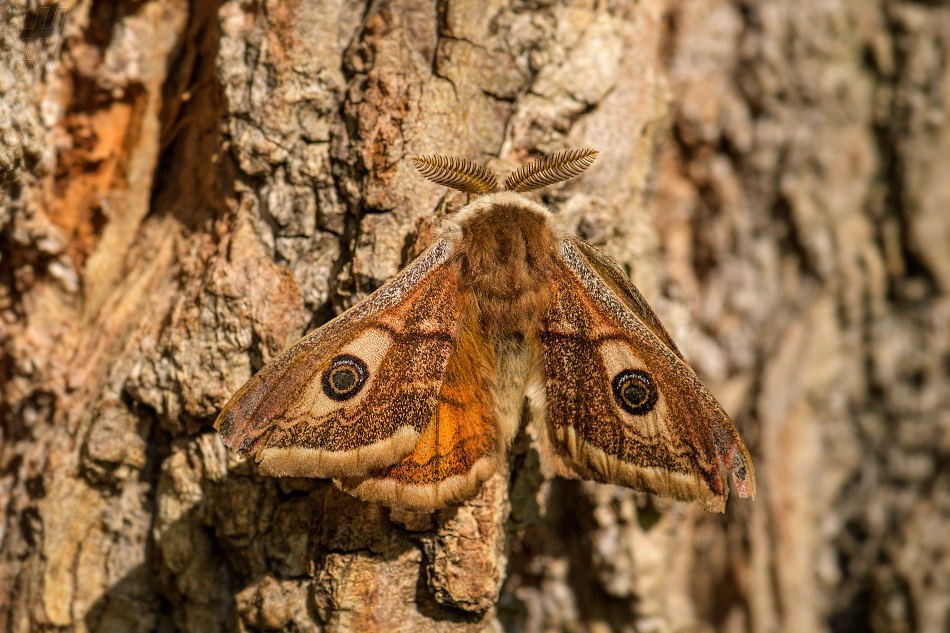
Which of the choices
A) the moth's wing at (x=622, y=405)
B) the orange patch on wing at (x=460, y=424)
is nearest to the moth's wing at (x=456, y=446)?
the orange patch on wing at (x=460, y=424)

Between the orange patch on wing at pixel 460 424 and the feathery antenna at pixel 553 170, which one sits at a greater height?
the feathery antenna at pixel 553 170

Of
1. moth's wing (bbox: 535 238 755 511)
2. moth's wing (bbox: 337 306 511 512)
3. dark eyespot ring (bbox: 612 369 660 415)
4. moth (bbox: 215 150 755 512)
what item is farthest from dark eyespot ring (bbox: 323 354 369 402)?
dark eyespot ring (bbox: 612 369 660 415)

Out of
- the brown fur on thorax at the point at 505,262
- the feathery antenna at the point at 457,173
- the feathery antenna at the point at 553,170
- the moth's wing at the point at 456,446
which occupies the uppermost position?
the feathery antenna at the point at 553,170

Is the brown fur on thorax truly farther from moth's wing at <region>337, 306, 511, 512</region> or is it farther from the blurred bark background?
the blurred bark background

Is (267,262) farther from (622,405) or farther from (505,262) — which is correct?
(622,405)

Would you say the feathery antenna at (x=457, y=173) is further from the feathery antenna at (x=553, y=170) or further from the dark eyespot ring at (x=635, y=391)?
the dark eyespot ring at (x=635, y=391)

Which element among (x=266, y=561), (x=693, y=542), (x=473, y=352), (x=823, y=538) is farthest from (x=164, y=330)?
(x=823, y=538)

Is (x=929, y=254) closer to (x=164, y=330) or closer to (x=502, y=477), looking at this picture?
(x=502, y=477)
